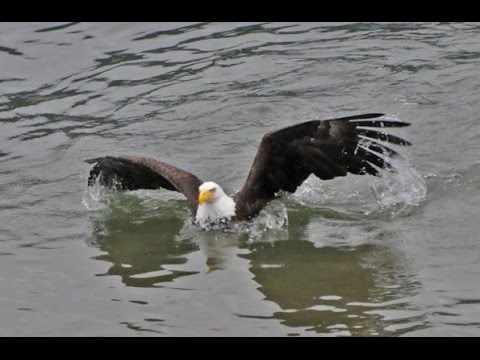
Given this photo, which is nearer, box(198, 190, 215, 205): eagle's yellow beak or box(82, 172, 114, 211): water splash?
box(198, 190, 215, 205): eagle's yellow beak

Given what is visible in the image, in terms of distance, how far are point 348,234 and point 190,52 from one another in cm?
692

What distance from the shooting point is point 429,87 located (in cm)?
1412

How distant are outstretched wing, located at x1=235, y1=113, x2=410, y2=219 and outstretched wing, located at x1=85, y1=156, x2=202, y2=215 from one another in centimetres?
79

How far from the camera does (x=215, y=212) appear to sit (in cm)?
1087

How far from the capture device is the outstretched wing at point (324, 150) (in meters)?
10.2

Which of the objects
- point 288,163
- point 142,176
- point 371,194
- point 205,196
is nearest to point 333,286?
point 288,163

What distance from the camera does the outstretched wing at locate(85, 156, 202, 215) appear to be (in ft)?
36.8

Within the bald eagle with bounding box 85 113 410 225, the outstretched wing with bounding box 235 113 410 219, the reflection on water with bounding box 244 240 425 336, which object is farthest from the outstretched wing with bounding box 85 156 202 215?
the reflection on water with bounding box 244 240 425 336

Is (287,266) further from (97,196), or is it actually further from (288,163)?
(97,196)

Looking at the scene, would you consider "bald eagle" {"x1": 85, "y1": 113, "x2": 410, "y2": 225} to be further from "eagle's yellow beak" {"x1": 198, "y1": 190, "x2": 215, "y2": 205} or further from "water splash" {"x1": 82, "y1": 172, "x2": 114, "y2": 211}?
"water splash" {"x1": 82, "y1": 172, "x2": 114, "y2": 211}

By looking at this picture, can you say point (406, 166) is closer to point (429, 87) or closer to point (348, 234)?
point (348, 234)

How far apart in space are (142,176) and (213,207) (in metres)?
1.21

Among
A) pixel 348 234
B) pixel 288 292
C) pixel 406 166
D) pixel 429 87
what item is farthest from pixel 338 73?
pixel 288 292

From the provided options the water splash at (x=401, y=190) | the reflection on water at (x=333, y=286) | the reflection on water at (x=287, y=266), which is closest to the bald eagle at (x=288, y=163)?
the reflection on water at (x=287, y=266)
